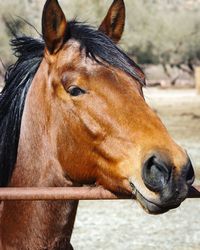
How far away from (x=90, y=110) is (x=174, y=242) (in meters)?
4.81

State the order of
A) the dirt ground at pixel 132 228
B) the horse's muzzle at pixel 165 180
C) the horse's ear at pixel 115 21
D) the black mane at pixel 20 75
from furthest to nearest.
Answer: the dirt ground at pixel 132 228 < the horse's ear at pixel 115 21 < the black mane at pixel 20 75 < the horse's muzzle at pixel 165 180

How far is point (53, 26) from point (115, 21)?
0.56m

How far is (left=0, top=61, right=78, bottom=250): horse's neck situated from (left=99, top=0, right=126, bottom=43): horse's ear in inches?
26.2

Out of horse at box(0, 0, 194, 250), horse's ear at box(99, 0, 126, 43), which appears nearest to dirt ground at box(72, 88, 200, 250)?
horse's ear at box(99, 0, 126, 43)

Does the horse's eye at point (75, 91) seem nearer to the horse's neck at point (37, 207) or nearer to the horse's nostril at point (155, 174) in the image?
the horse's neck at point (37, 207)

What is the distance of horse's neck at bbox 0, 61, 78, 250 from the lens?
3109 millimetres

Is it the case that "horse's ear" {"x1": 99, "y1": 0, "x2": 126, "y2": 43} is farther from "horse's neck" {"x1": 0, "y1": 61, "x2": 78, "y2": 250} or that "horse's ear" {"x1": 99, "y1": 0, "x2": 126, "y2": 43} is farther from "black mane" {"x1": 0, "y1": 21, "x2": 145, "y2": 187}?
"horse's neck" {"x1": 0, "y1": 61, "x2": 78, "y2": 250}

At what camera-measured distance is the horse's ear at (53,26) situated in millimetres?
3012

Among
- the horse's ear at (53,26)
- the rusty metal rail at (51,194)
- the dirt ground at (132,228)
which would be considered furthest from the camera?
the dirt ground at (132,228)

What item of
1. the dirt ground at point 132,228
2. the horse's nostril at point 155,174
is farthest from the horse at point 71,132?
the dirt ground at point 132,228

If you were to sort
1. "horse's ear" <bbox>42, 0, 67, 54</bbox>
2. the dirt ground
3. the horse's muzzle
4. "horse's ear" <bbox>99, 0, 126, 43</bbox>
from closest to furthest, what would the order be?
the horse's muzzle, "horse's ear" <bbox>42, 0, 67, 54</bbox>, "horse's ear" <bbox>99, 0, 126, 43</bbox>, the dirt ground

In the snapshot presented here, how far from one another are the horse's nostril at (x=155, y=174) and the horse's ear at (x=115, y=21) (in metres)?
1.10

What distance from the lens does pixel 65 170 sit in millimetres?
3076

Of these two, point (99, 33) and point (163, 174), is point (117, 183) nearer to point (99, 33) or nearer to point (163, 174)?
point (163, 174)
